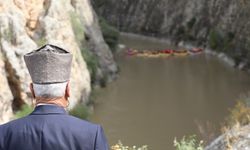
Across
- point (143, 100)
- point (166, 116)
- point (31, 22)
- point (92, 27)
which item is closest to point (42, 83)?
point (31, 22)

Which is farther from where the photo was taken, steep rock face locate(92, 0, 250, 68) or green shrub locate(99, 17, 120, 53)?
steep rock face locate(92, 0, 250, 68)

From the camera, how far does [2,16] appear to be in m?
15.9

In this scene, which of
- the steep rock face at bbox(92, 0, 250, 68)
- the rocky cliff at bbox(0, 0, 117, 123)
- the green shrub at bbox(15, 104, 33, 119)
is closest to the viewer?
the green shrub at bbox(15, 104, 33, 119)

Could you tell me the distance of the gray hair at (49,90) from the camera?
313 cm

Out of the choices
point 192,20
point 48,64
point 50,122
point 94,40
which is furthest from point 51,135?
point 192,20

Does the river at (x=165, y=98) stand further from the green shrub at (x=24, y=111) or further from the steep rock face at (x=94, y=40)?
the green shrub at (x=24, y=111)

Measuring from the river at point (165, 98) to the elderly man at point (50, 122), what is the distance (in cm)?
1287

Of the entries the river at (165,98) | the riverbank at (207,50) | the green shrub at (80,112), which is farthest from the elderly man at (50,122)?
the riverbank at (207,50)

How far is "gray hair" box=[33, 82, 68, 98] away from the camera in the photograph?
3129mm

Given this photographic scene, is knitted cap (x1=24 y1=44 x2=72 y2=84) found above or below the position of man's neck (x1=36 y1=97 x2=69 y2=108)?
above

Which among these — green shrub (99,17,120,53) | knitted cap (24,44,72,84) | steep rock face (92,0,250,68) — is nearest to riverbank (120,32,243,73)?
steep rock face (92,0,250,68)

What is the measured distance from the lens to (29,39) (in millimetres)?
16625

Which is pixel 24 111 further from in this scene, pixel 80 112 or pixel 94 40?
pixel 94 40

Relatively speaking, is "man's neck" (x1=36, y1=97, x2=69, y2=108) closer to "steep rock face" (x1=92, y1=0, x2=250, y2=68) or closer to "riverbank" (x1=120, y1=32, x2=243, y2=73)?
"riverbank" (x1=120, y1=32, x2=243, y2=73)
